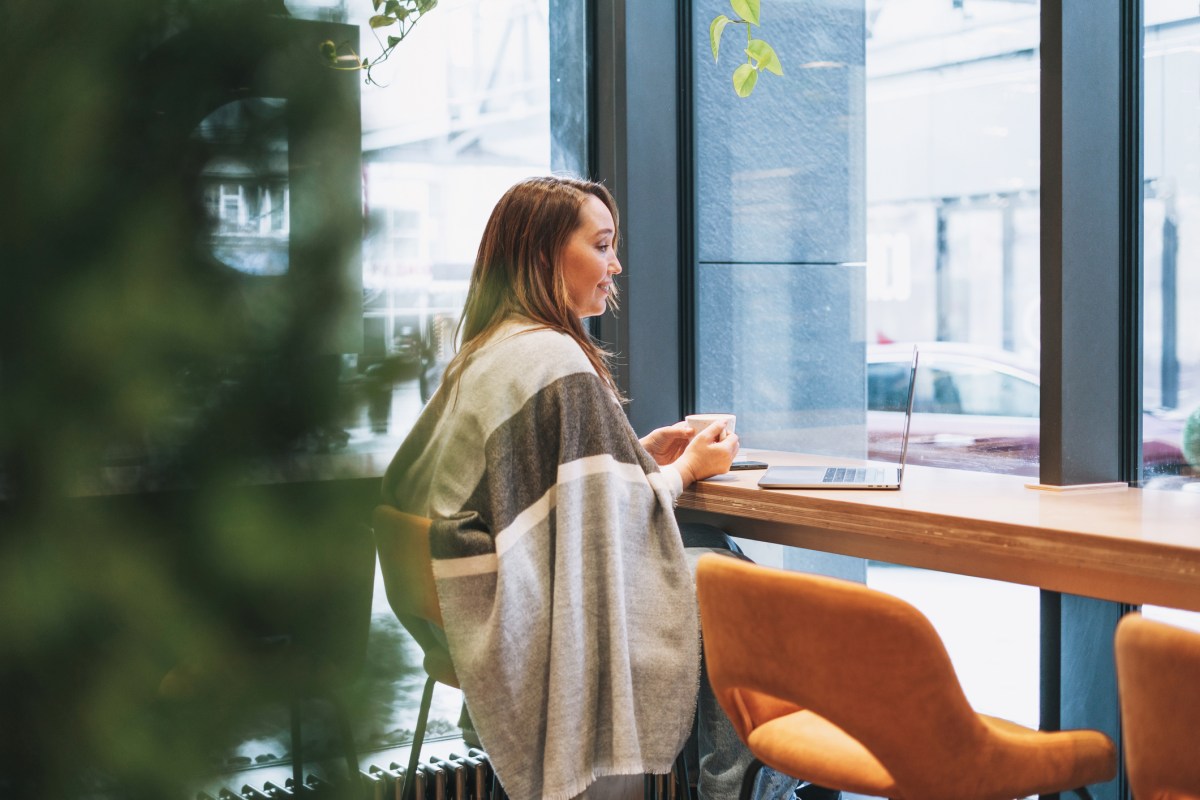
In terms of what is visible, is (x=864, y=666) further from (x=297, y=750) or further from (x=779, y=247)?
(x=779, y=247)

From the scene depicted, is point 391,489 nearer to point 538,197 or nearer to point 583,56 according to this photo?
point 538,197

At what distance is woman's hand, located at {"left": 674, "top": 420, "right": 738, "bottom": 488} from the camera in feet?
6.39

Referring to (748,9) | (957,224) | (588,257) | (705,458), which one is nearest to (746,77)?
(748,9)

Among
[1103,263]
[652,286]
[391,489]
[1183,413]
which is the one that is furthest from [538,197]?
[391,489]

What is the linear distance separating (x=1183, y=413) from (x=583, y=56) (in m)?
1.57

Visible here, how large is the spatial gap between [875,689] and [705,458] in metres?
0.80

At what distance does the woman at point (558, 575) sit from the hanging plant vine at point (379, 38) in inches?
46.5

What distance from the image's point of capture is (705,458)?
1.96m

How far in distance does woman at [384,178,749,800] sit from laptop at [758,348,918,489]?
7.8 inches

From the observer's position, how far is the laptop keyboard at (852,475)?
73.4 inches

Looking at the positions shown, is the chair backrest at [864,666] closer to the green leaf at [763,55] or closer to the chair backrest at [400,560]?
the chair backrest at [400,560]

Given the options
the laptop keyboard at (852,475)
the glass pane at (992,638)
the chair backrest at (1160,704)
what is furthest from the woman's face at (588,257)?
the chair backrest at (1160,704)

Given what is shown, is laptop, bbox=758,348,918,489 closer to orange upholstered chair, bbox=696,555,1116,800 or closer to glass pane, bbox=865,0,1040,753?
glass pane, bbox=865,0,1040,753

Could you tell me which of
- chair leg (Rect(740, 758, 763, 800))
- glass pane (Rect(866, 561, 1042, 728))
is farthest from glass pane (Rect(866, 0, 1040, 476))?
chair leg (Rect(740, 758, 763, 800))
